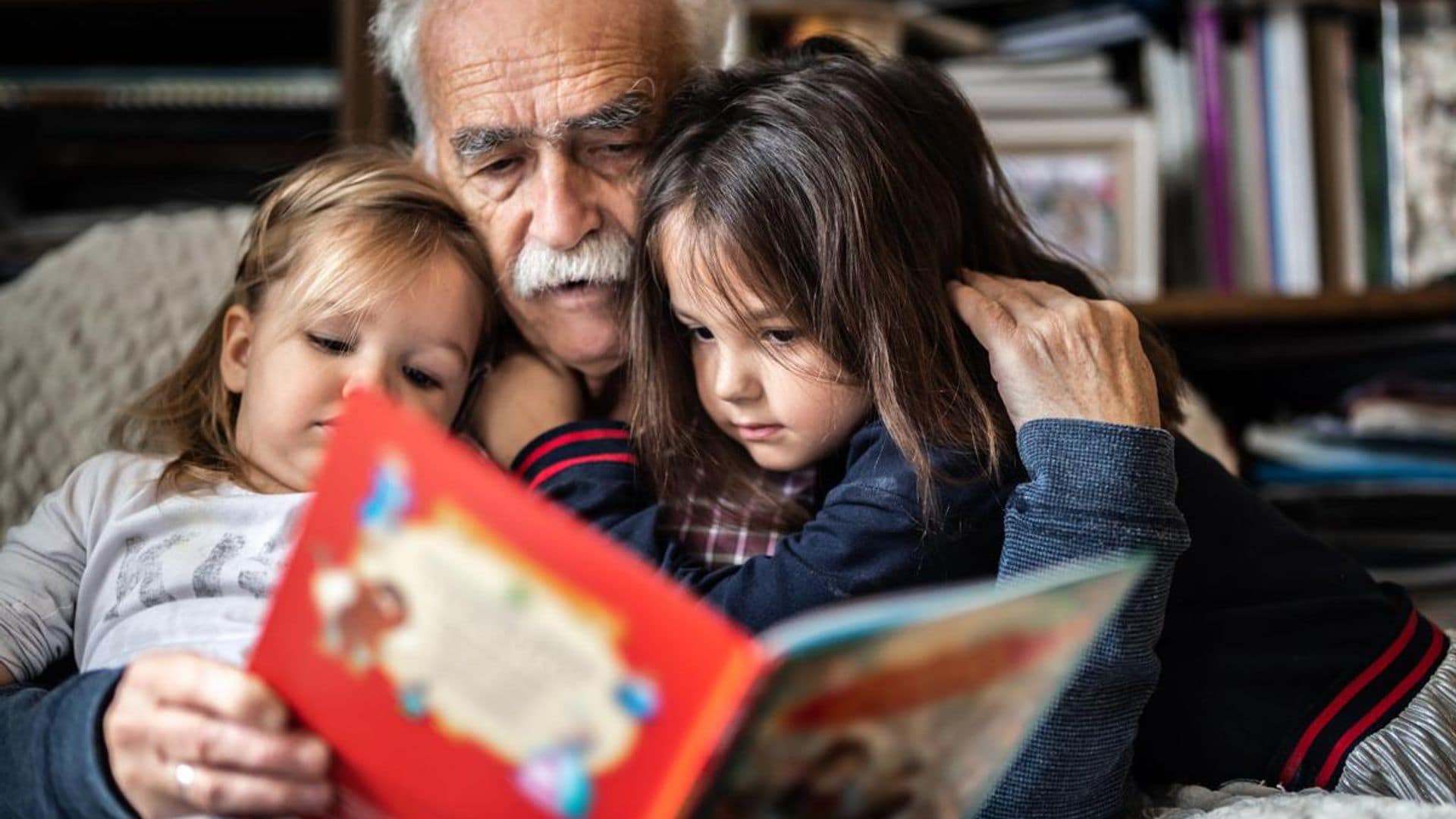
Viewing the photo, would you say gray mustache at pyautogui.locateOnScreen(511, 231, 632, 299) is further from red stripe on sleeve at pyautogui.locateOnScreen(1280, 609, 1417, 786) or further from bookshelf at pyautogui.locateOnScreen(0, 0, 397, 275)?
bookshelf at pyautogui.locateOnScreen(0, 0, 397, 275)

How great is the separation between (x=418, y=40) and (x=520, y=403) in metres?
0.39

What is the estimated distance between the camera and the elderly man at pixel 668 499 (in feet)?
2.43

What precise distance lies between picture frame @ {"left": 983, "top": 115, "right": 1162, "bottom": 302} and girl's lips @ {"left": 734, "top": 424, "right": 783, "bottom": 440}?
3.85ft

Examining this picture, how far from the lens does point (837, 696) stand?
602mm

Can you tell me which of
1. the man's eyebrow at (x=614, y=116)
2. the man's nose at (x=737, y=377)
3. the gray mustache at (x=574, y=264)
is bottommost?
the man's nose at (x=737, y=377)

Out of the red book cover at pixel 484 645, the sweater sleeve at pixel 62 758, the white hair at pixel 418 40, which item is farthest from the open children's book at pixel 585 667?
the white hair at pixel 418 40

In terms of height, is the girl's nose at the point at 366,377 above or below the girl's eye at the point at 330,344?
below

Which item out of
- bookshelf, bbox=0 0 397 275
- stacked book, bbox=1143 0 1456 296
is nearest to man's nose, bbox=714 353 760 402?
bookshelf, bbox=0 0 397 275

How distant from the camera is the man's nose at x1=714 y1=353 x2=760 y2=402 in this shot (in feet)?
3.52

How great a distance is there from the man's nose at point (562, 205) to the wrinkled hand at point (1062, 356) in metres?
0.33

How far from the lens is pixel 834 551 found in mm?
958

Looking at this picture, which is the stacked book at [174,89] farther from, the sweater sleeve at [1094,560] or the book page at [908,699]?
the book page at [908,699]

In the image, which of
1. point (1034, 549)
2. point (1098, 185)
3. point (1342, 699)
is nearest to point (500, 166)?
point (1034, 549)

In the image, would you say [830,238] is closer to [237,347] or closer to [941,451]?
[941,451]
